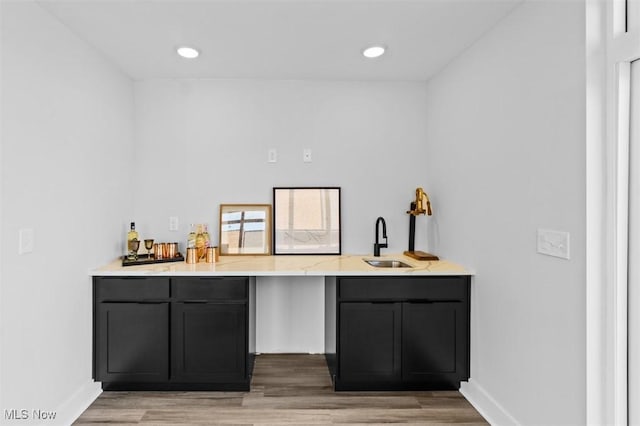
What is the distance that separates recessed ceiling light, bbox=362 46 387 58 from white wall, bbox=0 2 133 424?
6.08ft

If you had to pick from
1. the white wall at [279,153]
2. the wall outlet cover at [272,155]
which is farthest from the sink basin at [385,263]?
the wall outlet cover at [272,155]

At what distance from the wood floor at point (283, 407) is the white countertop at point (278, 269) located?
84 centimetres

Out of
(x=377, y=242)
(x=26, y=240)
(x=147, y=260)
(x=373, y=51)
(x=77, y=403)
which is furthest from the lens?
(x=377, y=242)

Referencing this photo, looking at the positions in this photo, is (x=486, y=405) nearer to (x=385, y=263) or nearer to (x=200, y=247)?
(x=385, y=263)

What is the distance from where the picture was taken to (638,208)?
5.26 feet

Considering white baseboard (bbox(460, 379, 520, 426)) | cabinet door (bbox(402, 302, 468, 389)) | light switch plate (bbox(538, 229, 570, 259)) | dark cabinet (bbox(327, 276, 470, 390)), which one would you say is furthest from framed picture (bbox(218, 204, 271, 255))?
light switch plate (bbox(538, 229, 570, 259))

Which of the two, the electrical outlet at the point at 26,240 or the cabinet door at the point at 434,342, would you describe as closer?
the electrical outlet at the point at 26,240

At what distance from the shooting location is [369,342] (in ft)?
9.17

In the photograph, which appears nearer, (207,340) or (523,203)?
(523,203)

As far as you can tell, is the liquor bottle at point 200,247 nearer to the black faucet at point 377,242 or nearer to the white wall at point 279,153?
the white wall at point 279,153

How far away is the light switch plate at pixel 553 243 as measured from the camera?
1856 millimetres

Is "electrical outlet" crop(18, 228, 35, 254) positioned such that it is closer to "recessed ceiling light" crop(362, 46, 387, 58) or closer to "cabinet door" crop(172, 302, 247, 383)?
→ "cabinet door" crop(172, 302, 247, 383)

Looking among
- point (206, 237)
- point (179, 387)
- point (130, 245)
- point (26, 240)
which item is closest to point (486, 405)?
point (179, 387)

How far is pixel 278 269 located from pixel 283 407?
2.90 feet
